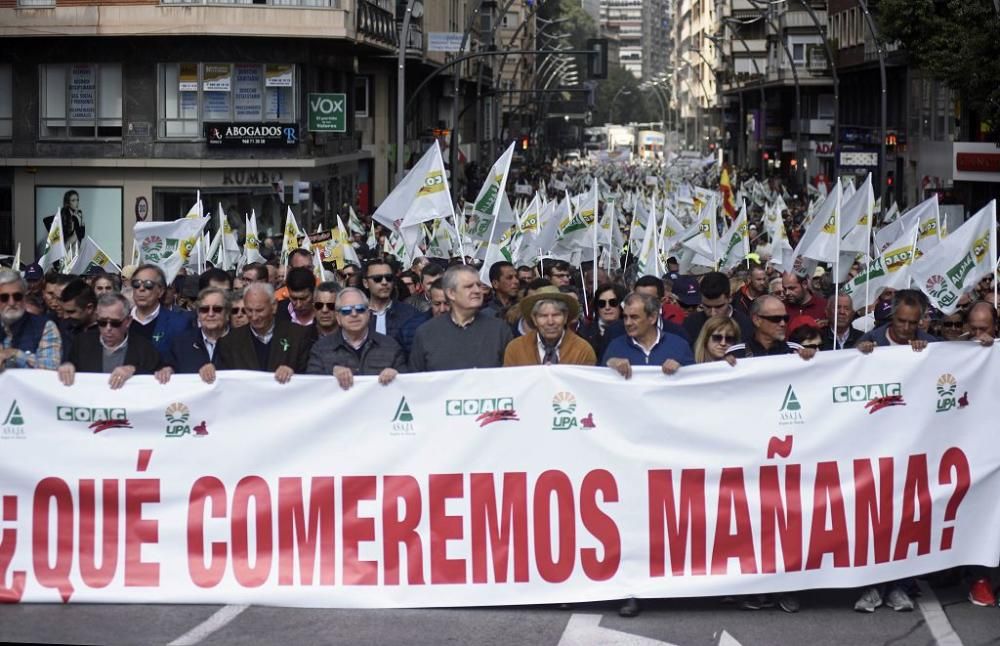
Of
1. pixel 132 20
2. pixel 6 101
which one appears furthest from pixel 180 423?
pixel 6 101

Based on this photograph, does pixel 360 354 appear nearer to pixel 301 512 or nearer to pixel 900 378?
pixel 301 512

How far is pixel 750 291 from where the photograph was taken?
1487 centimetres

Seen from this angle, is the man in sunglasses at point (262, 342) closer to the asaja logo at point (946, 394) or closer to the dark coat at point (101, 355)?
the dark coat at point (101, 355)

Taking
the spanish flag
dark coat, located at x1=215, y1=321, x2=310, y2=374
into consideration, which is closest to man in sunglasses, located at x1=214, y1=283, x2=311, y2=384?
dark coat, located at x1=215, y1=321, x2=310, y2=374

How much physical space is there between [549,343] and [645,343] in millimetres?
503

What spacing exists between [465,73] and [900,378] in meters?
57.5

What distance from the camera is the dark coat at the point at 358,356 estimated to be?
948 cm

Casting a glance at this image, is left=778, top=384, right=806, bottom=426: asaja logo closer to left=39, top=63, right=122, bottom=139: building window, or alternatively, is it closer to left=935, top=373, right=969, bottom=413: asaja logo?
left=935, top=373, right=969, bottom=413: asaja logo

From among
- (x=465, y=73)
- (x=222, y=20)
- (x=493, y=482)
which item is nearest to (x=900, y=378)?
(x=493, y=482)

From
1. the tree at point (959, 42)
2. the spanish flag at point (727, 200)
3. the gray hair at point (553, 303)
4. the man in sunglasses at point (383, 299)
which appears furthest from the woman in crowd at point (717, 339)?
the spanish flag at point (727, 200)

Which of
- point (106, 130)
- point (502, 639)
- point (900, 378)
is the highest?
point (106, 130)

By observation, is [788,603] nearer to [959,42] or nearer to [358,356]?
[358,356]

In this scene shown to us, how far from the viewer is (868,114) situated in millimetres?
65625

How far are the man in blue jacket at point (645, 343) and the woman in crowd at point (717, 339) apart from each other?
10cm
